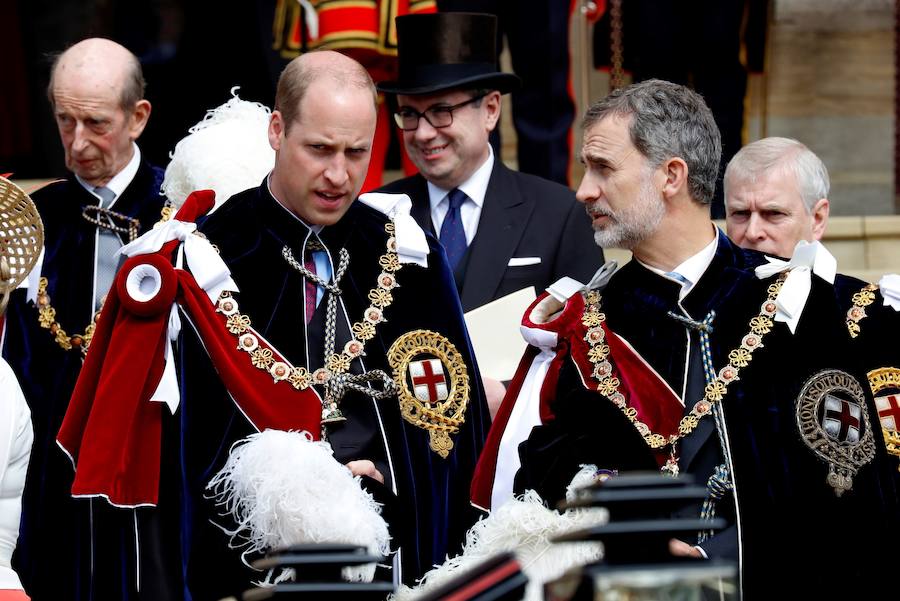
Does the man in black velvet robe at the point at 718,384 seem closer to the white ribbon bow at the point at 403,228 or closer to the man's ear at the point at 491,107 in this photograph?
the white ribbon bow at the point at 403,228

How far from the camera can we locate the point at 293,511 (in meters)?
4.06

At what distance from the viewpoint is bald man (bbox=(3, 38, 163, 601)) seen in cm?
562

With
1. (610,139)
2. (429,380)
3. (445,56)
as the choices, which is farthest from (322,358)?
(445,56)

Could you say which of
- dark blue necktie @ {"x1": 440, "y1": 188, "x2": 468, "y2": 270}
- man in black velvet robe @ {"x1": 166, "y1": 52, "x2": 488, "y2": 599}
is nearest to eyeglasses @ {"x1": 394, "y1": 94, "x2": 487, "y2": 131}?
dark blue necktie @ {"x1": 440, "y1": 188, "x2": 468, "y2": 270}

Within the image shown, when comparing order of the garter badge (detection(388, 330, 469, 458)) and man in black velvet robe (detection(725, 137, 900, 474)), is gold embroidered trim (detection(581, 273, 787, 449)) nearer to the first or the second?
order of the garter badge (detection(388, 330, 469, 458))

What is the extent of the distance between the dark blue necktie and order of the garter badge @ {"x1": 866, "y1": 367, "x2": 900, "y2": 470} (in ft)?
5.10

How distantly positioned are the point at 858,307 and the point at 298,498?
1.65m

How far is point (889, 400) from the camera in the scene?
483 centimetres

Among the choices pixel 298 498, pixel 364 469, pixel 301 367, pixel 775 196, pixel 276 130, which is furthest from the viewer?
pixel 775 196

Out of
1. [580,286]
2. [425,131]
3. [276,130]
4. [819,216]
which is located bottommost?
[819,216]

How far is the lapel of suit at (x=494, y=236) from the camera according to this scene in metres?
5.72

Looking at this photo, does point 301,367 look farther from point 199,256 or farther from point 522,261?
point 522,261

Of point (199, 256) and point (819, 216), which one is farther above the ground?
point (199, 256)

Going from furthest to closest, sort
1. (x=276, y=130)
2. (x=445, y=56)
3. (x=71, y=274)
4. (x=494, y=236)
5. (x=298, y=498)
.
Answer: (x=445, y=56), (x=494, y=236), (x=71, y=274), (x=276, y=130), (x=298, y=498)
